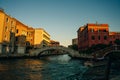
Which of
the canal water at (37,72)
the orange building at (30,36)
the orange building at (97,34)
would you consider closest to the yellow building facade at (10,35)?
the orange building at (30,36)

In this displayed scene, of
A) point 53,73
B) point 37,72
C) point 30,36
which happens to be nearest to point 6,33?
point 30,36

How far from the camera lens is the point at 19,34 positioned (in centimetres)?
5322

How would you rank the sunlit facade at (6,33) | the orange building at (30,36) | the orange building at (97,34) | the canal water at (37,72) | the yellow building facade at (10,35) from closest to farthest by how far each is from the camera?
the canal water at (37,72)
the sunlit facade at (6,33)
the yellow building facade at (10,35)
the orange building at (97,34)
the orange building at (30,36)

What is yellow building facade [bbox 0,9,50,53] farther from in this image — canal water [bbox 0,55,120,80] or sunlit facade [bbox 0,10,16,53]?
canal water [bbox 0,55,120,80]

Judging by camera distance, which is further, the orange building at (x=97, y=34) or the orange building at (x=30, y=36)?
the orange building at (x=30, y=36)

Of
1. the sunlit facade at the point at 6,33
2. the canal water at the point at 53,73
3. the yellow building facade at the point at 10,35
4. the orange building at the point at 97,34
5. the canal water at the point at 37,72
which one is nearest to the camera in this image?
the canal water at the point at 53,73

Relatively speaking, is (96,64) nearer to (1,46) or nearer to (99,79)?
(99,79)

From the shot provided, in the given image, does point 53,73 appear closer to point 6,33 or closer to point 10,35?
point 6,33

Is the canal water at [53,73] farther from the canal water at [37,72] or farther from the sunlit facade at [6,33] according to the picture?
the sunlit facade at [6,33]

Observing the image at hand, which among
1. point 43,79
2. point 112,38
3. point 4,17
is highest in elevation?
point 4,17

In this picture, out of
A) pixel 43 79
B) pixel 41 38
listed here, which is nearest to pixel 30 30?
pixel 41 38

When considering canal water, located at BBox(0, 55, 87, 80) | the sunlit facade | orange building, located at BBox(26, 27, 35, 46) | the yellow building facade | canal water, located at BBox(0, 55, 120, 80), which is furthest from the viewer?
orange building, located at BBox(26, 27, 35, 46)

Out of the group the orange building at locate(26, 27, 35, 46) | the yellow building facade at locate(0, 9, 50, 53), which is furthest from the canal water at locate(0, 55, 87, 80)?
the orange building at locate(26, 27, 35, 46)

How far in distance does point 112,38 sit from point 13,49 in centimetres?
3598
